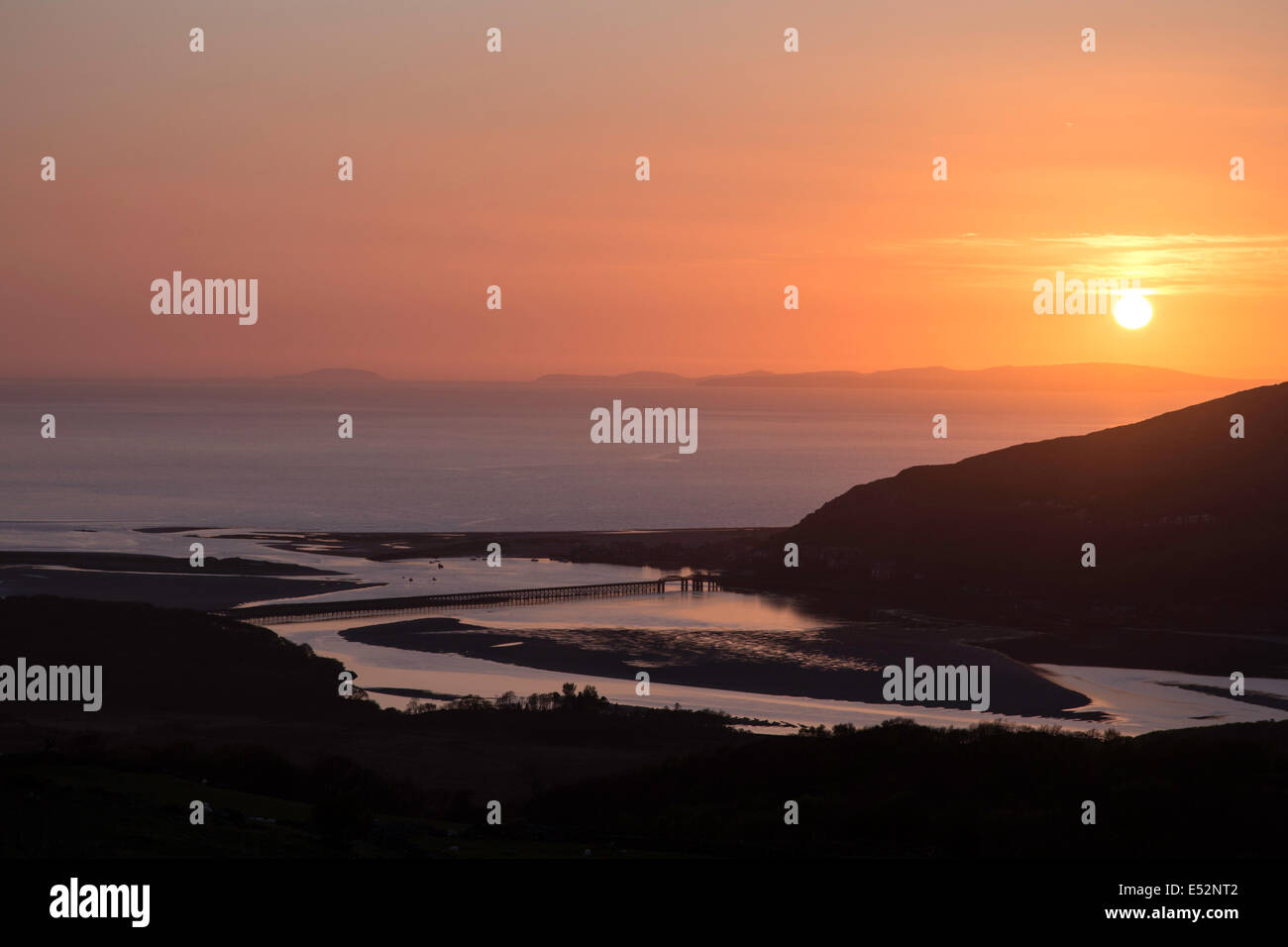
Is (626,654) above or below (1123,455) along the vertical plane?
below

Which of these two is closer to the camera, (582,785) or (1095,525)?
(582,785)

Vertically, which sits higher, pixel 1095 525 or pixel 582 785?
pixel 1095 525

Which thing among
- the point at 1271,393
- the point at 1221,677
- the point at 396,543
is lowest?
the point at 1221,677

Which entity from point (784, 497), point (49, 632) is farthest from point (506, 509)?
point (49, 632)
